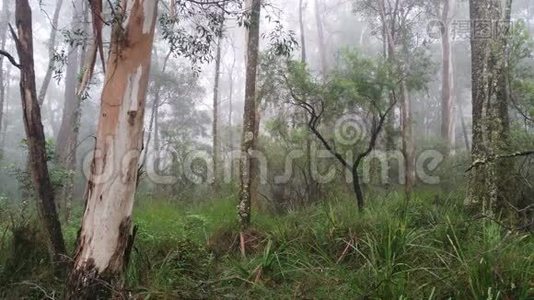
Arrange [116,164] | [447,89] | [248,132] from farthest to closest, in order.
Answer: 1. [447,89]
2. [248,132]
3. [116,164]

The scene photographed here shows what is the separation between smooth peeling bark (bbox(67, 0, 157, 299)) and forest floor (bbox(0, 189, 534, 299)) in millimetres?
367

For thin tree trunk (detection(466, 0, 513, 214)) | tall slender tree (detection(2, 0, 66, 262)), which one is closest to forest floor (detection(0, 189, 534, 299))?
tall slender tree (detection(2, 0, 66, 262))

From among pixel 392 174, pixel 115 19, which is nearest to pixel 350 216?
pixel 115 19

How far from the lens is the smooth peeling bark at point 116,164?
14.6 feet

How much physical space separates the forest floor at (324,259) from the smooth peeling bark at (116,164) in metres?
0.37

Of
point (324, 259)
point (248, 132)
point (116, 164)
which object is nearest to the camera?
point (116, 164)

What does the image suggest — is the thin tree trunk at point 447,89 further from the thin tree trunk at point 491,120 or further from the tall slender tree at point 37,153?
the tall slender tree at point 37,153

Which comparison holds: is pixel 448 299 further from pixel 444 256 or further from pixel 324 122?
pixel 324 122

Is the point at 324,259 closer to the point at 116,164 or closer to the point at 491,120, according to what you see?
the point at 116,164

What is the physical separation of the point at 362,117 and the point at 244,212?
15.9 feet

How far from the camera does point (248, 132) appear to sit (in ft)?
25.7

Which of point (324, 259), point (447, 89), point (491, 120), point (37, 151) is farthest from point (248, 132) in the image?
point (447, 89)

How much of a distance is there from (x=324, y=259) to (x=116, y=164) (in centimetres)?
258

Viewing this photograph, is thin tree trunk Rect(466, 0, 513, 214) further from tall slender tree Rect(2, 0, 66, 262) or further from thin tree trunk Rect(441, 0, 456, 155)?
thin tree trunk Rect(441, 0, 456, 155)
